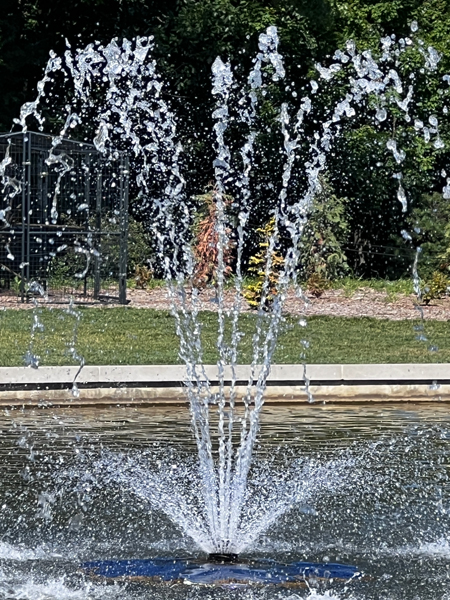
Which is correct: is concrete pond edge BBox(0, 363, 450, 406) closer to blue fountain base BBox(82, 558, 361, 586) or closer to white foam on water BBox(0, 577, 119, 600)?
blue fountain base BBox(82, 558, 361, 586)

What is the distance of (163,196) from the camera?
78.7 ft

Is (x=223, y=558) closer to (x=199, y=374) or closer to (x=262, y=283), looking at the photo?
(x=199, y=374)

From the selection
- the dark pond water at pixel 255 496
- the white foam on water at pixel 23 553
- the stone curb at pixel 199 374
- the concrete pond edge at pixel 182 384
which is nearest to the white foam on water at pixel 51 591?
the dark pond water at pixel 255 496

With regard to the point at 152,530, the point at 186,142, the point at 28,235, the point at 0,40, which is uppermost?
the point at 0,40

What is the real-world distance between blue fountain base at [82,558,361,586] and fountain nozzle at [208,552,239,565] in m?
0.06

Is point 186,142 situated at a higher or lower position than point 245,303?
higher

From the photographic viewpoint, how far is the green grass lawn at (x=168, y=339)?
1269cm

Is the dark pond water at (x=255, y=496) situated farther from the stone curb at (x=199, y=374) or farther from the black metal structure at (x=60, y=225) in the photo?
the black metal structure at (x=60, y=225)

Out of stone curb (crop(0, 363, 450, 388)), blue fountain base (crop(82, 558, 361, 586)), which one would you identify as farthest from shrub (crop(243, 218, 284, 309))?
blue fountain base (crop(82, 558, 361, 586))

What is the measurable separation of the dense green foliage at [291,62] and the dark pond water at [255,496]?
1309 cm

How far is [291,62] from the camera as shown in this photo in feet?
77.2

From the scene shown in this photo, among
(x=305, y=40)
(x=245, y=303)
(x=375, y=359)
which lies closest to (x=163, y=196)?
(x=305, y=40)

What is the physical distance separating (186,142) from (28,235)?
24.4 ft

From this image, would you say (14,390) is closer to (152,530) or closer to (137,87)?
(152,530)
